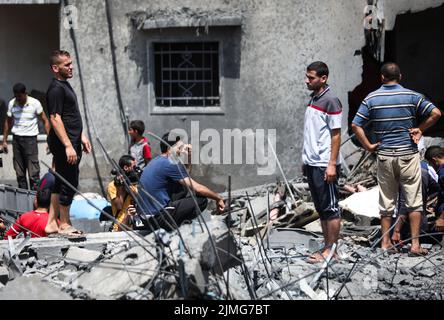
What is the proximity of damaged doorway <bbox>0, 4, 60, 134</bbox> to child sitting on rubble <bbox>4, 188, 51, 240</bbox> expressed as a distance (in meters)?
7.14

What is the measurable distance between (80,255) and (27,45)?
8943 millimetres

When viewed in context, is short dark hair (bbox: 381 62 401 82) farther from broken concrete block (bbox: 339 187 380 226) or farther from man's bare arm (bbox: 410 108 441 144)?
broken concrete block (bbox: 339 187 380 226)

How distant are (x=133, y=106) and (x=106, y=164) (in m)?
0.99

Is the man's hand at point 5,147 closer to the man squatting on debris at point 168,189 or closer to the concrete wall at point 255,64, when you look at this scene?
the concrete wall at point 255,64

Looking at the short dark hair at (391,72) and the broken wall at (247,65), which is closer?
the short dark hair at (391,72)

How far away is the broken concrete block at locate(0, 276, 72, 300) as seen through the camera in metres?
5.88

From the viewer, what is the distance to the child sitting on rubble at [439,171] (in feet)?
28.0

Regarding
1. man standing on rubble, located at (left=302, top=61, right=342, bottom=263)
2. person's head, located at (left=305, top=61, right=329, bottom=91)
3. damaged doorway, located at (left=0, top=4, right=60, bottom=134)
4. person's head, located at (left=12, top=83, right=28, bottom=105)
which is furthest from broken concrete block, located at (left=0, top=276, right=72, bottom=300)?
damaged doorway, located at (left=0, top=4, right=60, bottom=134)

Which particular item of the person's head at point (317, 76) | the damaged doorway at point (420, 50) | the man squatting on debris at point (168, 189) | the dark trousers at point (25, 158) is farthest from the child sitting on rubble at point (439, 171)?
the damaged doorway at point (420, 50)

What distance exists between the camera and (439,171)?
8609 millimetres

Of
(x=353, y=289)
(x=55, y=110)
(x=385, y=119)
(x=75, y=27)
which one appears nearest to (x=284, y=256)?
(x=353, y=289)

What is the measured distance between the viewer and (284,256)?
7.88m

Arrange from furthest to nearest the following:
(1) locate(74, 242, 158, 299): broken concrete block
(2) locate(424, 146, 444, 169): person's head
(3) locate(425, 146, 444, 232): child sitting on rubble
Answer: (2) locate(424, 146, 444, 169): person's head
(3) locate(425, 146, 444, 232): child sitting on rubble
(1) locate(74, 242, 158, 299): broken concrete block

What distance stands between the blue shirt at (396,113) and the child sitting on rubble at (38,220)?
3.35 meters
